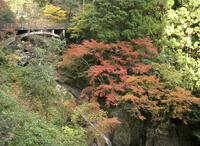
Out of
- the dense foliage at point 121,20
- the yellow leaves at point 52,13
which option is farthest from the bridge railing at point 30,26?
the dense foliage at point 121,20

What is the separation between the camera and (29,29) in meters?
15.4

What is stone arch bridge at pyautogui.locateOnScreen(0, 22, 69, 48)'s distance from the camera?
13586mm

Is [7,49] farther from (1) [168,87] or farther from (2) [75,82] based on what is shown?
(1) [168,87]

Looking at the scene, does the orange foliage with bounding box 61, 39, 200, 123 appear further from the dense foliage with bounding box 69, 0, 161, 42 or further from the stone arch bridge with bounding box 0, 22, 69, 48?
the stone arch bridge with bounding box 0, 22, 69, 48

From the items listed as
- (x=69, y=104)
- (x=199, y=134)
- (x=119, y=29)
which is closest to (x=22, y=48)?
(x=69, y=104)

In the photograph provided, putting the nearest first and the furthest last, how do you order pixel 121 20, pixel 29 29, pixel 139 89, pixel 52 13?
pixel 139 89
pixel 121 20
pixel 29 29
pixel 52 13

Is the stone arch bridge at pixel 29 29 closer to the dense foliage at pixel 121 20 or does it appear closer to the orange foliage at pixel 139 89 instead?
the orange foliage at pixel 139 89

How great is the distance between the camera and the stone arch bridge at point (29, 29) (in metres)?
13.6

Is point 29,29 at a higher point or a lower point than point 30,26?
lower

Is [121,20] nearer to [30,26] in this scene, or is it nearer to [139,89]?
[139,89]

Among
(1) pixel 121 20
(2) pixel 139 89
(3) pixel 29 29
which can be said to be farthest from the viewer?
(3) pixel 29 29

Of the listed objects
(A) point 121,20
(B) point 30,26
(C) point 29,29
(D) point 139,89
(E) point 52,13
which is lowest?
(D) point 139,89

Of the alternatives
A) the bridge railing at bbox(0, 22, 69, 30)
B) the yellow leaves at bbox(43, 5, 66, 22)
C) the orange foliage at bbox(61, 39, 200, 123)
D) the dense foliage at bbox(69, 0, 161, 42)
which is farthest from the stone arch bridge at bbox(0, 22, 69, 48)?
the dense foliage at bbox(69, 0, 161, 42)

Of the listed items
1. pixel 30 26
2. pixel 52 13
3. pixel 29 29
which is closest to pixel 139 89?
Result: pixel 29 29
